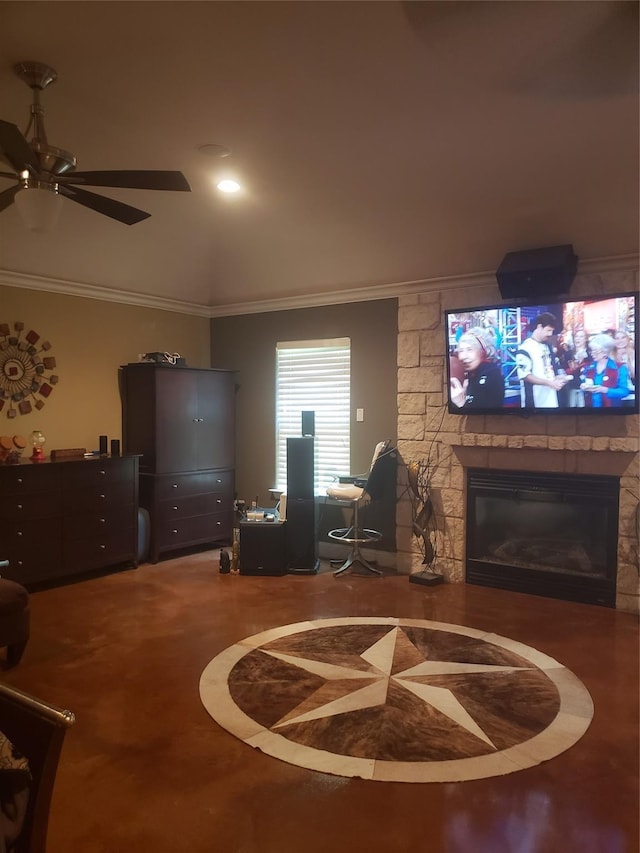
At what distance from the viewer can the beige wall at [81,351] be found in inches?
209

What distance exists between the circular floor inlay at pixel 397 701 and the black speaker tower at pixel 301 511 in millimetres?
1344

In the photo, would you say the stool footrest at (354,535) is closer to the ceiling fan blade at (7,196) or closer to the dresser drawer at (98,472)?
the dresser drawer at (98,472)

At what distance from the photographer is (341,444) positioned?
6098 mm

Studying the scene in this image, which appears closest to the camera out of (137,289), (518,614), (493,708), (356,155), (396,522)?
(493,708)

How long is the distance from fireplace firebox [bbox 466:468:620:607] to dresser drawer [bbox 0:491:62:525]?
3.29 meters

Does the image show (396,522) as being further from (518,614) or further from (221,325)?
(221,325)

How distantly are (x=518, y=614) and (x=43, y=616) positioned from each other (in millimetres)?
3249

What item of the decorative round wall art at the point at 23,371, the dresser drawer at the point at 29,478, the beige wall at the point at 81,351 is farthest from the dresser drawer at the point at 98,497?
the decorative round wall art at the point at 23,371

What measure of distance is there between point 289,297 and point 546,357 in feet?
8.71

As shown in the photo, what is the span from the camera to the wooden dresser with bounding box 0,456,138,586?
4.68 metres

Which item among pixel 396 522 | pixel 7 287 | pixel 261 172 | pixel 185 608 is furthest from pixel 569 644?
pixel 7 287

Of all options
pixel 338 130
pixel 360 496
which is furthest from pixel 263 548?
pixel 338 130

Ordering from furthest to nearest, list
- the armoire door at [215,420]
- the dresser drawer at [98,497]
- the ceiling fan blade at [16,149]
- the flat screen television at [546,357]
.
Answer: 1. the armoire door at [215,420]
2. the dresser drawer at [98,497]
3. the flat screen television at [546,357]
4. the ceiling fan blade at [16,149]

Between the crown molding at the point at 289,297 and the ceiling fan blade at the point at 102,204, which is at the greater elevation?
the crown molding at the point at 289,297
